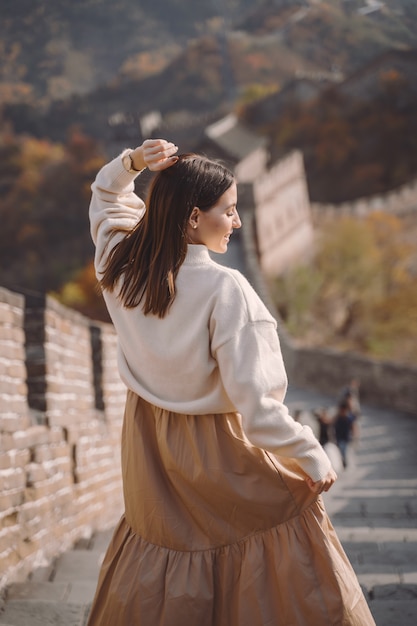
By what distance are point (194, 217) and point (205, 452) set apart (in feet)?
2.11

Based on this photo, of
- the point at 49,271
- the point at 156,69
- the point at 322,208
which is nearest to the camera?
the point at 322,208

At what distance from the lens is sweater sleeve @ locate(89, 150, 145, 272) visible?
2594 millimetres

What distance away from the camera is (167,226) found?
236 cm

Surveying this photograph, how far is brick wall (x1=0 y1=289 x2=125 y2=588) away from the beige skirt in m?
1.08

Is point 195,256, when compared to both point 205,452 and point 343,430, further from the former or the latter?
point 343,430

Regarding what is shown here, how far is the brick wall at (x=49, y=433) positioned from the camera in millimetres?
3443

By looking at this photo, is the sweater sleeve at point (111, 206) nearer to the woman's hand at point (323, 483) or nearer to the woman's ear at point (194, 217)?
the woman's ear at point (194, 217)

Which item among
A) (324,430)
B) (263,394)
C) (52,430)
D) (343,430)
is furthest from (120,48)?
(263,394)

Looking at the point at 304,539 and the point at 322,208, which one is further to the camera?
the point at 322,208

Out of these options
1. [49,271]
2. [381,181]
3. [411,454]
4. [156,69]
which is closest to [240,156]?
[381,181]

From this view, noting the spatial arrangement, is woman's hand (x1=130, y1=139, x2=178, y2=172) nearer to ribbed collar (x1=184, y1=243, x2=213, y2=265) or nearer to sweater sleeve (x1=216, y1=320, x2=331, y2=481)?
ribbed collar (x1=184, y1=243, x2=213, y2=265)

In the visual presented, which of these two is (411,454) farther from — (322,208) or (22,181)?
(22,181)

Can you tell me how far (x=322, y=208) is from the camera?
43.6 metres

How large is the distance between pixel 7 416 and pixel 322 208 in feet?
135
